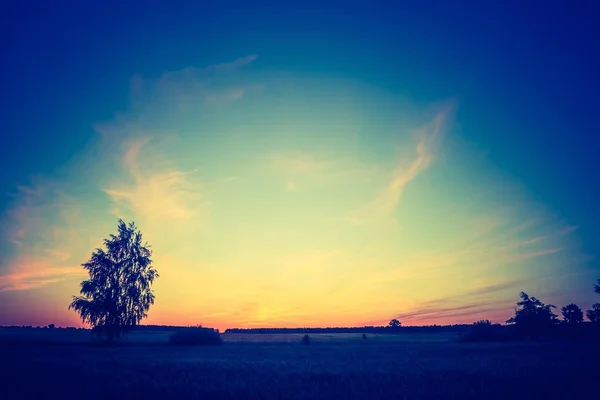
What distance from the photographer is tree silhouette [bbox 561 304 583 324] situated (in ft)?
245

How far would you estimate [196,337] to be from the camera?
182 feet

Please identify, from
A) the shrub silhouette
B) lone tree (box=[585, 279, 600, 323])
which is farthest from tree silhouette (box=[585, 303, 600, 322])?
the shrub silhouette

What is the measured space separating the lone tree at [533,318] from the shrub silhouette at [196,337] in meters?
60.4

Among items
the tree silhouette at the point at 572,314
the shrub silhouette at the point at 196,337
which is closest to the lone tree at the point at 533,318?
the tree silhouette at the point at 572,314

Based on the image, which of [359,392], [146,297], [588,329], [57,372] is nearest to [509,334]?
[588,329]

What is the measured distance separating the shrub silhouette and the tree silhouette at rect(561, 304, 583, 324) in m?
72.8

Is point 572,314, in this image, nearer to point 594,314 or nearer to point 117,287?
point 594,314

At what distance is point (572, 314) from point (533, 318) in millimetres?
14178

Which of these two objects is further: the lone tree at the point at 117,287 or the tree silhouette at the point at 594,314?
the tree silhouette at the point at 594,314

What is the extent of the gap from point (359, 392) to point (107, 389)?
8.85m

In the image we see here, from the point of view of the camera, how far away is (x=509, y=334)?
7150 cm

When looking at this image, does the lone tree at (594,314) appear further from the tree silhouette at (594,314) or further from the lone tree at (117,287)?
the lone tree at (117,287)

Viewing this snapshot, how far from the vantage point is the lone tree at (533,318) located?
227 feet

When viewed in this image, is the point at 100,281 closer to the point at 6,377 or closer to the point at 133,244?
the point at 133,244
